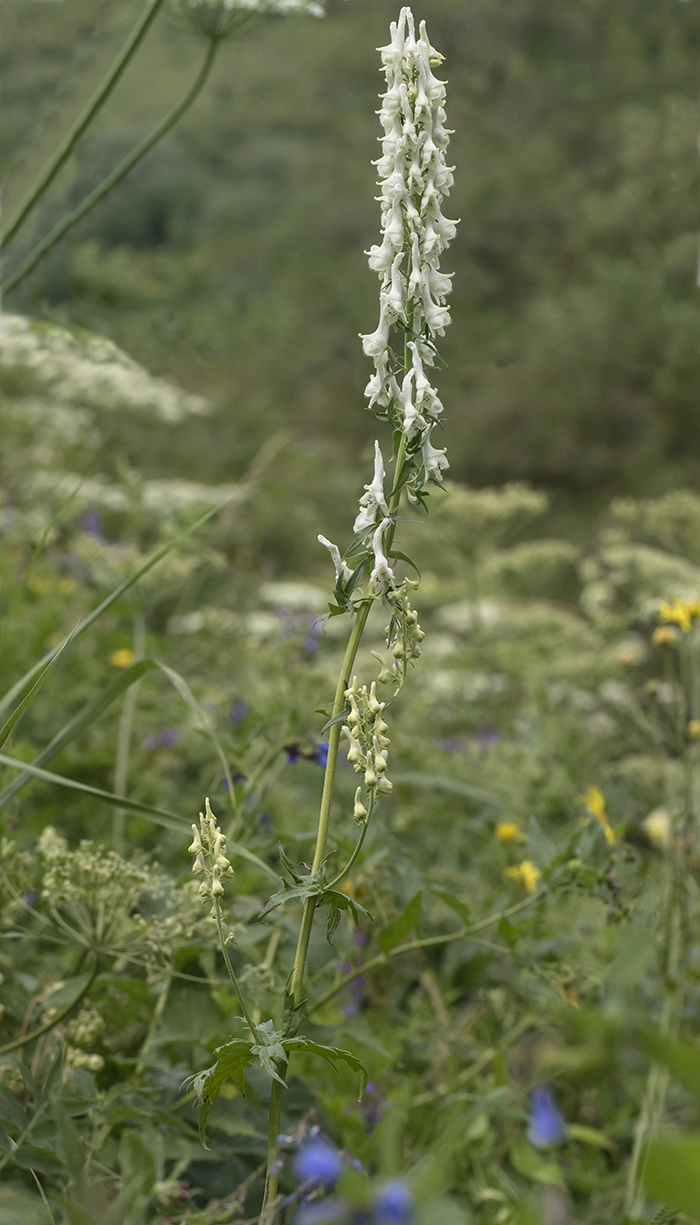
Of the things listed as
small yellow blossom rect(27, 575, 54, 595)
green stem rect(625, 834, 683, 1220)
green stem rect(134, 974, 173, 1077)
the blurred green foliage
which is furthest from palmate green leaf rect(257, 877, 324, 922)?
the blurred green foliage

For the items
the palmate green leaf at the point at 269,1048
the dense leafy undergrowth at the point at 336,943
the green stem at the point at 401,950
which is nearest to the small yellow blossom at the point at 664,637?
the dense leafy undergrowth at the point at 336,943

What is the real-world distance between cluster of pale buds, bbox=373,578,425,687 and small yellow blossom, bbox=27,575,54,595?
1.93 metres

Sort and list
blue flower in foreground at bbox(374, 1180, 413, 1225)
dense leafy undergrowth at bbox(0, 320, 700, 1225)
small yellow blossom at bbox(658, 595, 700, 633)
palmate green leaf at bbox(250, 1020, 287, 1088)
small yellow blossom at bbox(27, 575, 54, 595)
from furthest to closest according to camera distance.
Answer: small yellow blossom at bbox(27, 575, 54, 595) → small yellow blossom at bbox(658, 595, 700, 633) → dense leafy undergrowth at bbox(0, 320, 700, 1225) → palmate green leaf at bbox(250, 1020, 287, 1088) → blue flower in foreground at bbox(374, 1180, 413, 1225)

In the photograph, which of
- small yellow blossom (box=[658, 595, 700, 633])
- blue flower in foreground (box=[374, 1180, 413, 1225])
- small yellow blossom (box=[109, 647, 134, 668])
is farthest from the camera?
small yellow blossom (box=[109, 647, 134, 668])

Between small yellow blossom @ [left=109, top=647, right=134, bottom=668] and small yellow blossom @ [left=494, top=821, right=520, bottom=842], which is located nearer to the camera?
small yellow blossom @ [left=494, top=821, right=520, bottom=842]

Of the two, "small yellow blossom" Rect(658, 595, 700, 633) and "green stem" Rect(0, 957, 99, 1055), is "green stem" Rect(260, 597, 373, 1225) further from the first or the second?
"small yellow blossom" Rect(658, 595, 700, 633)

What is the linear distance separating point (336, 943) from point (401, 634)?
1.53ft

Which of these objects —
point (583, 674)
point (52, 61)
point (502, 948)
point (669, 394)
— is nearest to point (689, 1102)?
point (502, 948)

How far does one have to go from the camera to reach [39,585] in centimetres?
262

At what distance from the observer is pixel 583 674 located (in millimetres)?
2369

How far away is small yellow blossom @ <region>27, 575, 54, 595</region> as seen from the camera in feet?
8.00

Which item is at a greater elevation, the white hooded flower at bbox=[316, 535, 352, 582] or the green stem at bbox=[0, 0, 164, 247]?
the green stem at bbox=[0, 0, 164, 247]

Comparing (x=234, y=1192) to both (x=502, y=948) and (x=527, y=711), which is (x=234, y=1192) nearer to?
(x=502, y=948)

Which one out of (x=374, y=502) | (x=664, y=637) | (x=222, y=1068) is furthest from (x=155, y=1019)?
(x=664, y=637)
